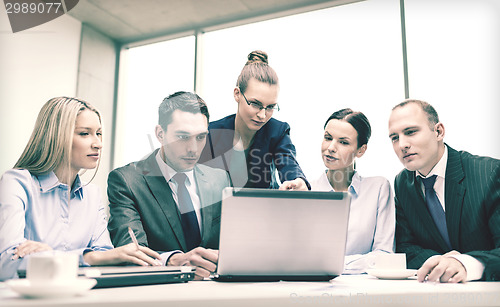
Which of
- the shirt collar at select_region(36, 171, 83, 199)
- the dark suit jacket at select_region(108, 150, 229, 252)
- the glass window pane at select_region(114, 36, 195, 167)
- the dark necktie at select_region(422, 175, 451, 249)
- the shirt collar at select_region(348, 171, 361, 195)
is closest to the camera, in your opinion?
the shirt collar at select_region(36, 171, 83, 199)

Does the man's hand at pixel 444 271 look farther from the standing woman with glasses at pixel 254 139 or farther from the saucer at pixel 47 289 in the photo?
the standing woman with glasses at pixel 254 139

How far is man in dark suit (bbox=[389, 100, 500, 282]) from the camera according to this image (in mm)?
1796

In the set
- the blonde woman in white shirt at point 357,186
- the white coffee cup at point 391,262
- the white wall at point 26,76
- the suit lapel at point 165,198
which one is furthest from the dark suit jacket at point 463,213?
the white wall at point 26,76

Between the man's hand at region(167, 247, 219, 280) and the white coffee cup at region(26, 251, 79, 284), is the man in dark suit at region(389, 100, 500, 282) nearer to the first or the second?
the man's hand at region(167, 247, 219, 280)

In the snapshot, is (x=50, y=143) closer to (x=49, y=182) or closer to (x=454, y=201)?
(x=49, y=182)

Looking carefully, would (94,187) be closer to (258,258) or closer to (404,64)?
(258,258)

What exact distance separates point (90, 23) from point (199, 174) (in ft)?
12.1

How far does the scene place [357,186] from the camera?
215 centimetres

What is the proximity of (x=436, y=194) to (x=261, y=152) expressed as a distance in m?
0.96

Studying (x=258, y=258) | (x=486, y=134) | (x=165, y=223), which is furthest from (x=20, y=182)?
(x=486, y=134)

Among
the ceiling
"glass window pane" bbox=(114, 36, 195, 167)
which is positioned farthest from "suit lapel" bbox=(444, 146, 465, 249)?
"glass window pane" bbox=(114, 36, 195, 167)

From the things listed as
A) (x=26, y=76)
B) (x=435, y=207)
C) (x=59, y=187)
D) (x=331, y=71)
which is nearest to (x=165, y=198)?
(x=59, y=187)

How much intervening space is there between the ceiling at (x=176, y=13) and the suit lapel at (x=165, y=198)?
3.10 m

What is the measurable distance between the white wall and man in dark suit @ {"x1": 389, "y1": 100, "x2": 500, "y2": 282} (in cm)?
375
